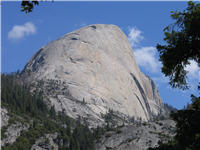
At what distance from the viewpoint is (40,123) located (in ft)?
432

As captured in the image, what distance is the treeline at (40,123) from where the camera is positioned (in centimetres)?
11067

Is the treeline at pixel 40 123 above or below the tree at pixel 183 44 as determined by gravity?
above

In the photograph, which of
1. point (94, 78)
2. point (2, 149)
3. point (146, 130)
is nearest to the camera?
point (146, 130)

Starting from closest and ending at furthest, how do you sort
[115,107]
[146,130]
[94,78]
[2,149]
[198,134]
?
1. [198,134]
2. [146,130]
3. [2,149]
4. [115,107]
5. [94,78]

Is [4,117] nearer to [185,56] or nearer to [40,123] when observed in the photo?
[40,123]

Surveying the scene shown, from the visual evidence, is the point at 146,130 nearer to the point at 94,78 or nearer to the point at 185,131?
the point at 185,131

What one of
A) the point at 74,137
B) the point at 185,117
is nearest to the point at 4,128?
the point at 74,137

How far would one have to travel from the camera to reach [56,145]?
388 feet

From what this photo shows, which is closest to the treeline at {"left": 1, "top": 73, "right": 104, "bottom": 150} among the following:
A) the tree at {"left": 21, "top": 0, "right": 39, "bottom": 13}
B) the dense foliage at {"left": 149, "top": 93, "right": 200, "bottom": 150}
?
the dense foliage at {"left": 149, "top": 93, "right": 200, "bottom": 150}

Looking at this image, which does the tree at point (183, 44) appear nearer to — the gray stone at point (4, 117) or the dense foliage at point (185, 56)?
the dense foliage at point (185, 56)

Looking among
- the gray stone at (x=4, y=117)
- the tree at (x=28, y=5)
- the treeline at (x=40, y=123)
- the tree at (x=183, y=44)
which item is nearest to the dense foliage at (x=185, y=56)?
the tree at (x=183, y=44)

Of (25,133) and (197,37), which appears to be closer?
(197,37)

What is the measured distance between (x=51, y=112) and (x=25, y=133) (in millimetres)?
28389

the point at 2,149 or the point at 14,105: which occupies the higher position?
the point at 14,105
